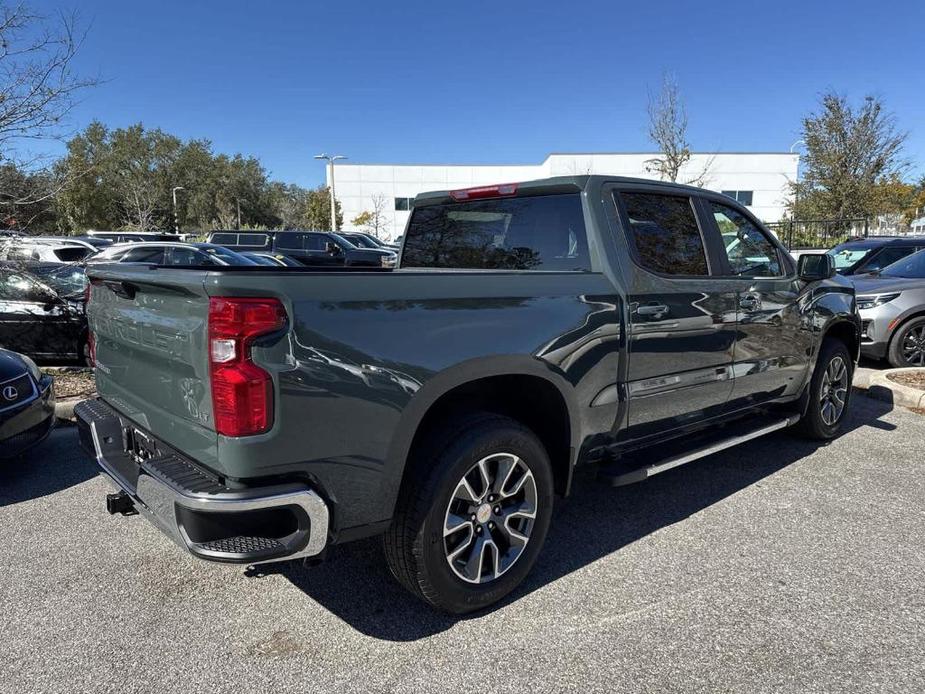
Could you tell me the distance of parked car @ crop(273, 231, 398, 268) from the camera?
2188 centimetres

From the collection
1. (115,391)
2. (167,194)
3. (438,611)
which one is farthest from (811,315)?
(167,194)

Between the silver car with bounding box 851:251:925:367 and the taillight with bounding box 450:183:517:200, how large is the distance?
238 inches

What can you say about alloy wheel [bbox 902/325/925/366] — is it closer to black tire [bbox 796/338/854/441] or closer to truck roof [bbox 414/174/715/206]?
black tire [bbox 796/338/854/441]

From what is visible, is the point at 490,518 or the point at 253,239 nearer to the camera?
the point at 490,518

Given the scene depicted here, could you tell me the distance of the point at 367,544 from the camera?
3600mm

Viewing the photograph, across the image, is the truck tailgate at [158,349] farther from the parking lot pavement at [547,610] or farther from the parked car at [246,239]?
the parked car at [246,239]

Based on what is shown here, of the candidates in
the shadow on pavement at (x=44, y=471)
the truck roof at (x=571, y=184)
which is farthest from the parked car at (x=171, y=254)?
the truck roof at (x=571, y=184)

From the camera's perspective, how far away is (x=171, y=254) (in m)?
13.6

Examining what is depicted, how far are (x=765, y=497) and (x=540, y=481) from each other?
202 centimetres

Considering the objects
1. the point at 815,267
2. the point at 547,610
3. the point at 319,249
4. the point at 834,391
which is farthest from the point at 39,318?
the point at 319,249

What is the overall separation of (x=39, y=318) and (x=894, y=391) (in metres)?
8.98

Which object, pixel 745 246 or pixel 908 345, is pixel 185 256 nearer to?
pixel 745 246

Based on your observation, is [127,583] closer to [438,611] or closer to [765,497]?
[438,611]

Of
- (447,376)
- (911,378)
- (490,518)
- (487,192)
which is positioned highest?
(487,192)
